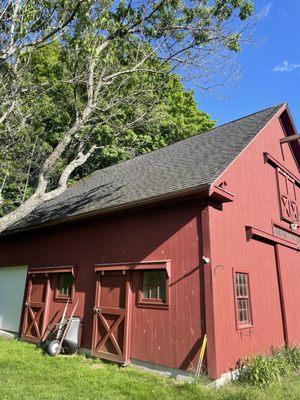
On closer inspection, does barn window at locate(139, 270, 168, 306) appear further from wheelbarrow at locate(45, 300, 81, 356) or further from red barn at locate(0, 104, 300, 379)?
wheelbarrow at locate(45, 300, 81, 356)

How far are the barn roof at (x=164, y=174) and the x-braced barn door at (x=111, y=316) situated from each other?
185 cm

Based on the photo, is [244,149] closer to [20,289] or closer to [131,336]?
[131,336]

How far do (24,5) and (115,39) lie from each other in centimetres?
293

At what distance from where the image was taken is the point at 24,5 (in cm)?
670

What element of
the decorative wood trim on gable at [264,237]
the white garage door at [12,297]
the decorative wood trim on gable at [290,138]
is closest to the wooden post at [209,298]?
the decorative wood trim on gable at [264,237]

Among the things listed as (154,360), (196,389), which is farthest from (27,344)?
(196,389)

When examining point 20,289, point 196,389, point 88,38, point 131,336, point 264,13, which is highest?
point 264,13

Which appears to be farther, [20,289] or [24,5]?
[20,289]

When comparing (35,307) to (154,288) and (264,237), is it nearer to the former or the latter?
(154,288)

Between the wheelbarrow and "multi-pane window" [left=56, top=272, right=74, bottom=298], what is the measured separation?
977 millimetres

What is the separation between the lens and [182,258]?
7.57 metres

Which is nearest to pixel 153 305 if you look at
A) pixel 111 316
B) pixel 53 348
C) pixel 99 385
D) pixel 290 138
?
pixel 111 316

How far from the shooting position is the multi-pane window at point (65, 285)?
10094mm

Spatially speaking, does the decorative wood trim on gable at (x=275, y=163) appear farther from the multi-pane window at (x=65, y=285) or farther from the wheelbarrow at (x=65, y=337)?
the wheelbarrow at (x=65, y=337)
